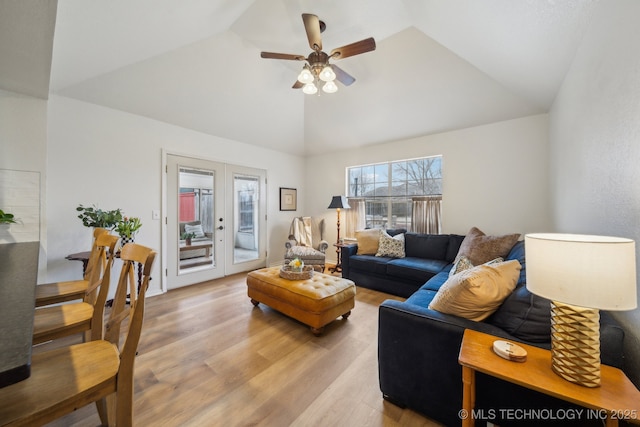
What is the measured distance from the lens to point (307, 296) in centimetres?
240

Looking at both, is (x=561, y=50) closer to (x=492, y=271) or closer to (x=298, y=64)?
(x=492, y=271)

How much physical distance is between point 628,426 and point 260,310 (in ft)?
9.16

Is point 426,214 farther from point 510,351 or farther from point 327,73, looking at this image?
point 510,351

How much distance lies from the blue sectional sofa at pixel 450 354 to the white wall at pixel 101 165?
11.1ft

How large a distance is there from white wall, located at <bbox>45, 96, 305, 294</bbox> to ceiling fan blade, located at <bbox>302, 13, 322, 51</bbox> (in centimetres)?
260

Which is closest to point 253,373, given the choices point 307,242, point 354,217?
point 307,242

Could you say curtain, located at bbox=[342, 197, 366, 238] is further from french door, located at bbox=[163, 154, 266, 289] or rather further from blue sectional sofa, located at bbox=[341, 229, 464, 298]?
french door, located at bbox=[163, 154, 266, 289]

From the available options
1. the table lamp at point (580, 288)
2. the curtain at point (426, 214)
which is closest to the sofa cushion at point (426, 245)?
the curtain at point (426, 214)

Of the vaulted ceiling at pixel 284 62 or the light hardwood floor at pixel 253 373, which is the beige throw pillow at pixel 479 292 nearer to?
the light hardwood floor at pixel 253 373

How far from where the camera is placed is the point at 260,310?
2926 millimetres

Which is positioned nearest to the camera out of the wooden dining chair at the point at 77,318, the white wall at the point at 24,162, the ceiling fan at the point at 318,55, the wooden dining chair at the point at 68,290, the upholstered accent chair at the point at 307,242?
the wooden dining chair at the point at 77,318

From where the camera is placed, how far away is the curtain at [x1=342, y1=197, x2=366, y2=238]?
16.3 ft

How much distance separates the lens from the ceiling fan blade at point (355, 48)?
2.11 metres

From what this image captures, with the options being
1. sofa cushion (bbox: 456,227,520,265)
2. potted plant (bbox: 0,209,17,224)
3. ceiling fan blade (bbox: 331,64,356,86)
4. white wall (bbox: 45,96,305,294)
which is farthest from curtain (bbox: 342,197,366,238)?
potted plant (bbox: 0,209,17,224)
